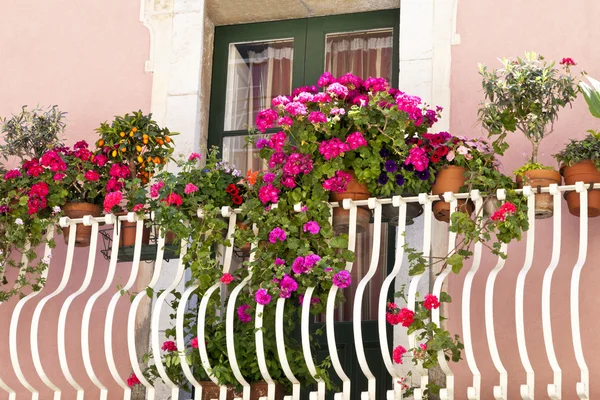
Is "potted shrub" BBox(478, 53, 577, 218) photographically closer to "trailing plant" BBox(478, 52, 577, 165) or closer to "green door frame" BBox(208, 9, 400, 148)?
"trailing plant" BBox(478, 52, 577, 165)

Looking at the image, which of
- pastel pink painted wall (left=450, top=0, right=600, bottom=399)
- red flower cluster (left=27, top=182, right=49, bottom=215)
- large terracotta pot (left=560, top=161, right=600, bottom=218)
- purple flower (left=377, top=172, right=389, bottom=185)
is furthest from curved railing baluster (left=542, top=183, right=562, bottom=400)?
red flower cluster (left=27, top=182, right=49, bottom=215)

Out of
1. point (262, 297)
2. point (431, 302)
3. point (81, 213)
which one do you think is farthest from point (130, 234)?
point (431, 302)

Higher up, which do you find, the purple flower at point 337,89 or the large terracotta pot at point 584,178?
the purple flower at point 337,89

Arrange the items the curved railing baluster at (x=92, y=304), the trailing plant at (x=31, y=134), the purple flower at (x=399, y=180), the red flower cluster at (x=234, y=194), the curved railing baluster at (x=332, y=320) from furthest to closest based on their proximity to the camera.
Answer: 1. the trailing plant at (x=31, y=134)
2. the red flower cluster at (x=234, y=194)
3. the curved railing baluster at (x=92, y=304)
4. the purple flower at (x=399, y=180)
5. the curved railing baluster at (x=332, y=320)

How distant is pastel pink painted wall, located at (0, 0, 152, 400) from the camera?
6301 millimetres

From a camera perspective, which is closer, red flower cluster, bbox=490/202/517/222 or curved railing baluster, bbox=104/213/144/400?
red flower cluster, bbox=490/202/517/222

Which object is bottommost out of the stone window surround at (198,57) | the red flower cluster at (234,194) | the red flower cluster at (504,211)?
the red flower cluster at (504,211)

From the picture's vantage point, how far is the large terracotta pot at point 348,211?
218 inches

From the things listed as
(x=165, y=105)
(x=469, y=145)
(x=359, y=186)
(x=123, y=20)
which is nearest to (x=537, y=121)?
(x=469, y=145)

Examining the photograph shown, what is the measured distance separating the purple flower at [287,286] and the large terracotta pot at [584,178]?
1.26 metres

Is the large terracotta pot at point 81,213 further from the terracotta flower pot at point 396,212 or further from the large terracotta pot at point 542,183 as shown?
the large terracotta pot at point 542,183

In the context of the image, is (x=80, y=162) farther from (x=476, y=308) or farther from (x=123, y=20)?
(x=476, y=308)

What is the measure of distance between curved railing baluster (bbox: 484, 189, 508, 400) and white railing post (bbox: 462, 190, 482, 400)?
0.25 feet

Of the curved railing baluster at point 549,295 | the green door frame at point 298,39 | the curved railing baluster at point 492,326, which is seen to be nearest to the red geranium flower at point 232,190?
the green door frame at point 298,39
